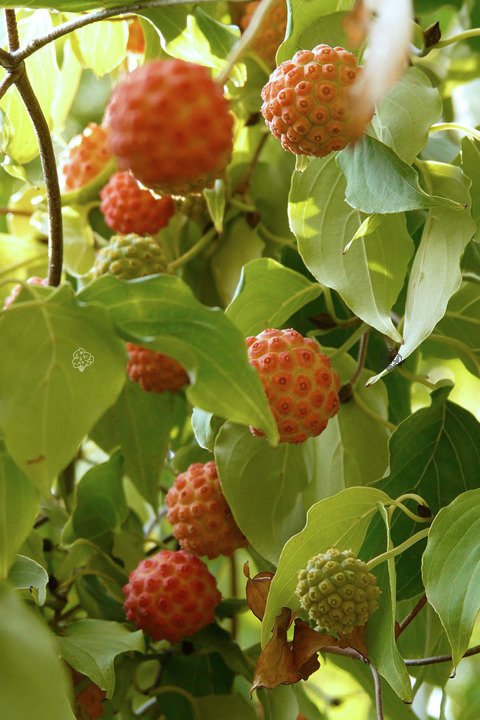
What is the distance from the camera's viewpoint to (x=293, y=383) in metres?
0.60

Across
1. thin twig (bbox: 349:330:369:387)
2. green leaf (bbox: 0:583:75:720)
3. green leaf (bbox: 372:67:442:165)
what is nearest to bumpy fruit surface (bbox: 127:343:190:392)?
thin twig (bbox: 349:330:369:387)

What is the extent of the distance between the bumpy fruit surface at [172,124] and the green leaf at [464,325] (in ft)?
1.02

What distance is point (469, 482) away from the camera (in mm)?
680

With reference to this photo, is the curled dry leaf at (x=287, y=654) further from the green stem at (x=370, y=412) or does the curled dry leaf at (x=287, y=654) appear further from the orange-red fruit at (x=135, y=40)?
the orange-red fruit at (x=135, y=40)

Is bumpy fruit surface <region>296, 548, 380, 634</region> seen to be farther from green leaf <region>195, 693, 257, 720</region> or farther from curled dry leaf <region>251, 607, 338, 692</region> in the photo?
green leaf <region>195, 693, 257, 720</region>

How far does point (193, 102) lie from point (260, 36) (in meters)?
0.42

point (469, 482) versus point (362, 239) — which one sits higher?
point (362, 239)

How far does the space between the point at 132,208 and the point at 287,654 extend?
1.25ft

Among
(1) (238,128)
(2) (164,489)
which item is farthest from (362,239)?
(2) (164,489)

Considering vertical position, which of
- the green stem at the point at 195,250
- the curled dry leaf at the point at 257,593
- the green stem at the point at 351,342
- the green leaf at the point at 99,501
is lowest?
the green leaf at the point at 99,501

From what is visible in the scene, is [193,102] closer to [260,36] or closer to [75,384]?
[75,384]

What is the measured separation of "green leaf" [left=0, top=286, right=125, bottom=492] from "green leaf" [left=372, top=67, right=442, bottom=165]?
0.23 metres

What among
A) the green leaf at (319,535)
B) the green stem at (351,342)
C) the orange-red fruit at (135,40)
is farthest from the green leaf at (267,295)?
the orange-red fruit at (135,40)

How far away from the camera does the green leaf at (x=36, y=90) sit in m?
0.73
